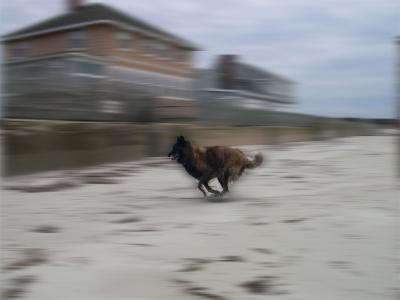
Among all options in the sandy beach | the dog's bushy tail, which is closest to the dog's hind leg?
the sandy beach

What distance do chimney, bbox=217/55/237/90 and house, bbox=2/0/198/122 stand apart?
11.6 ft

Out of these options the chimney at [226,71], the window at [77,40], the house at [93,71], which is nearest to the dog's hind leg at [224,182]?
the house at [93,71]

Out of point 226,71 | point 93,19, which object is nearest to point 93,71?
point 93,19

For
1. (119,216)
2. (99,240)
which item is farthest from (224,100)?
(99,240)

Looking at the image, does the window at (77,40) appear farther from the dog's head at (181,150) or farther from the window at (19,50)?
the dog's head at (181,150)

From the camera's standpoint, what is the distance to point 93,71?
45.8 feet

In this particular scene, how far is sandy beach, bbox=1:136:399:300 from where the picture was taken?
4395 millimetres

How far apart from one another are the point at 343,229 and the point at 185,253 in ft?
6.33

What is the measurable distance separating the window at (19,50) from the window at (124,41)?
4.64 meters

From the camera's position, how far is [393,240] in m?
5.59

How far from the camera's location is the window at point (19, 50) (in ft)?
37.8

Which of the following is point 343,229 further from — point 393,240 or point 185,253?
A: point 185,253

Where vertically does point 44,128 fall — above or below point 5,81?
below

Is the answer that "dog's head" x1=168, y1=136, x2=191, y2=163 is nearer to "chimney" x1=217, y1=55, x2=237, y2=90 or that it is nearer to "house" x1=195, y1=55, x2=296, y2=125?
"house" x1=195, y1=55, x2=296, y2=125
